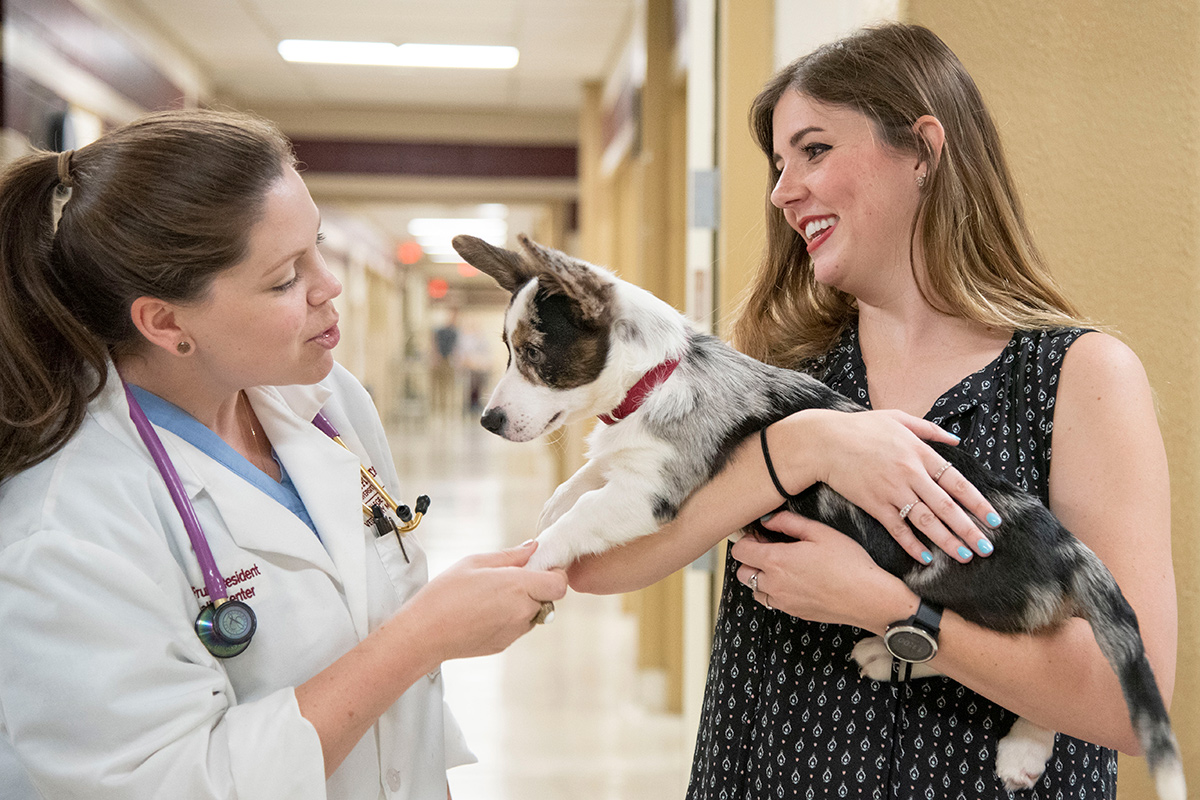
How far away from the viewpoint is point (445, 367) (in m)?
17.9

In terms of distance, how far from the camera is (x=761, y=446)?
1277mm

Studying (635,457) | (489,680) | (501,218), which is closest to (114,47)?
(489,680)

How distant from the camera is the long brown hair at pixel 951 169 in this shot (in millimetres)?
1297

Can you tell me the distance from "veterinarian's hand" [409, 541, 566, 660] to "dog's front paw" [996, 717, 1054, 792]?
25.0 inches

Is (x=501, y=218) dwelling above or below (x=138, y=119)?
below

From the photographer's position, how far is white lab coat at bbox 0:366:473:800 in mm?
958

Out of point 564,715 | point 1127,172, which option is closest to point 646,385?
point 1127,172

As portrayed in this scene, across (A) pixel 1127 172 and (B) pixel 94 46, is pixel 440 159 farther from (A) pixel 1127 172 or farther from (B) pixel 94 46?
(A) pixel 1127 172

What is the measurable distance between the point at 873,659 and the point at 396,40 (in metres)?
6.73

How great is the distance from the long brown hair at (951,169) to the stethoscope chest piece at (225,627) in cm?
108

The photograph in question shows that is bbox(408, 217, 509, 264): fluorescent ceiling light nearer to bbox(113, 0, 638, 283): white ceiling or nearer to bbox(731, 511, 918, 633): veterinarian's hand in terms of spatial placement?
bbox(113, 0, 638, 283): white ceiling

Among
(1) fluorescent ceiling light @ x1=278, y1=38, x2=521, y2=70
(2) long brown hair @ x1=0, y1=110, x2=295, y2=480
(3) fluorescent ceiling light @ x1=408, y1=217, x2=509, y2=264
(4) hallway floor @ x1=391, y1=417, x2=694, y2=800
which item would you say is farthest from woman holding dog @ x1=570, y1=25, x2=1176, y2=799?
(3) fluorescent ceiling light @ x1=408, y1=217, x2=509, y2=264

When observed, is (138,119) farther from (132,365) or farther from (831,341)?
(831,341)

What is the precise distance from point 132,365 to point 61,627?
0.43 metres
